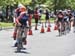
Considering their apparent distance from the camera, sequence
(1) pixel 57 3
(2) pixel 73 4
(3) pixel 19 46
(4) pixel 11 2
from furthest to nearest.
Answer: (2) pixel 73 4
(1) pixel 57 3
(4) pixel 11 2
(3) pixel 19 46

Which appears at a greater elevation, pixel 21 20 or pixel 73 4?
pixel 21 20

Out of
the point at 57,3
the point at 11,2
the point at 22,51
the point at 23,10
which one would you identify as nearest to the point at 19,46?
the point at 22,51

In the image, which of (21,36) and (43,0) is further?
(43,0)

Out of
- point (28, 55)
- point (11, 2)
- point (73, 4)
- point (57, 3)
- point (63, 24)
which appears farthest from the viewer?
point (73, 4)

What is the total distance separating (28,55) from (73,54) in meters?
1.92

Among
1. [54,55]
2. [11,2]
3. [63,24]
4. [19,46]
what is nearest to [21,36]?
[19,46]

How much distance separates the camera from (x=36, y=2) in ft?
228

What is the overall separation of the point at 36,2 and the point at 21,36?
5431 cm

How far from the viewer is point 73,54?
1543cm

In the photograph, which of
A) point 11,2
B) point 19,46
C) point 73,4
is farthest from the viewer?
point 73,4

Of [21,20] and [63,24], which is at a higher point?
[21,20]

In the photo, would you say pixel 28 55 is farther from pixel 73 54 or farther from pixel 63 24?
pixel 63 24

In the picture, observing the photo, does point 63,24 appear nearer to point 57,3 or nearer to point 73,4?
point 57,3

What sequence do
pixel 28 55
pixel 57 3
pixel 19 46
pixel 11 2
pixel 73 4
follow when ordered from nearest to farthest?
pixel 28 55, pixel 19 46, pixel 11 2, pixel 57 3, pixel 73 4
